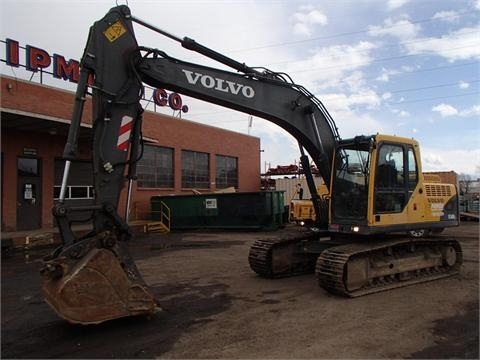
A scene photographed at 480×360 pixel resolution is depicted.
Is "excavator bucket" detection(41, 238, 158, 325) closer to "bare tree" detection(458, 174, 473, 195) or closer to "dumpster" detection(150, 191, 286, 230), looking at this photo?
"dumpster" detection(150, 191, 286, 230)

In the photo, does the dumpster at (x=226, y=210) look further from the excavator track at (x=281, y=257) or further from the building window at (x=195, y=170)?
the excavator track at (x=281, y=257)

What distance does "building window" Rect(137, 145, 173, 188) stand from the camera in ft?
82.8

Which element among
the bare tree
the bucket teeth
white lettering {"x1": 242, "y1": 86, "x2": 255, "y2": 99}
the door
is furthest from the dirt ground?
the bare tree

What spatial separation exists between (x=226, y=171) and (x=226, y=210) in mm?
9726

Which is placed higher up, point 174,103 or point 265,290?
point 174,103

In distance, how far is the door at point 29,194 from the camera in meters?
18.9

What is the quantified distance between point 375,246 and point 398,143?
2.05m

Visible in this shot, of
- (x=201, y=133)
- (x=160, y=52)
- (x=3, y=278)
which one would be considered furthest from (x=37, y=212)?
(x=160, y=52)

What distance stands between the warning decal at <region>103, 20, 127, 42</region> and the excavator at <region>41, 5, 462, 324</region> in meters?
0.01

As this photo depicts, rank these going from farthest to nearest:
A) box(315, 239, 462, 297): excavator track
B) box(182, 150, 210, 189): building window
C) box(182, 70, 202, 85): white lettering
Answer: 1. box(182, 150, 210, 189): building window
2. box(315, 239, 462, 297): excavator track
3. box(182, 70, 202, 85): white lettering

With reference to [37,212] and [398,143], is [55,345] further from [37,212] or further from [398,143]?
[37,212]

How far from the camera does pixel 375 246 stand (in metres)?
8.66

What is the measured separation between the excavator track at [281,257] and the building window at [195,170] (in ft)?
60.4

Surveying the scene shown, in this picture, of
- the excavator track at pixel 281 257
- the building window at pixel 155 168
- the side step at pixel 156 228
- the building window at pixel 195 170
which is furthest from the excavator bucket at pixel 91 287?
the building window at pixel 195 170
